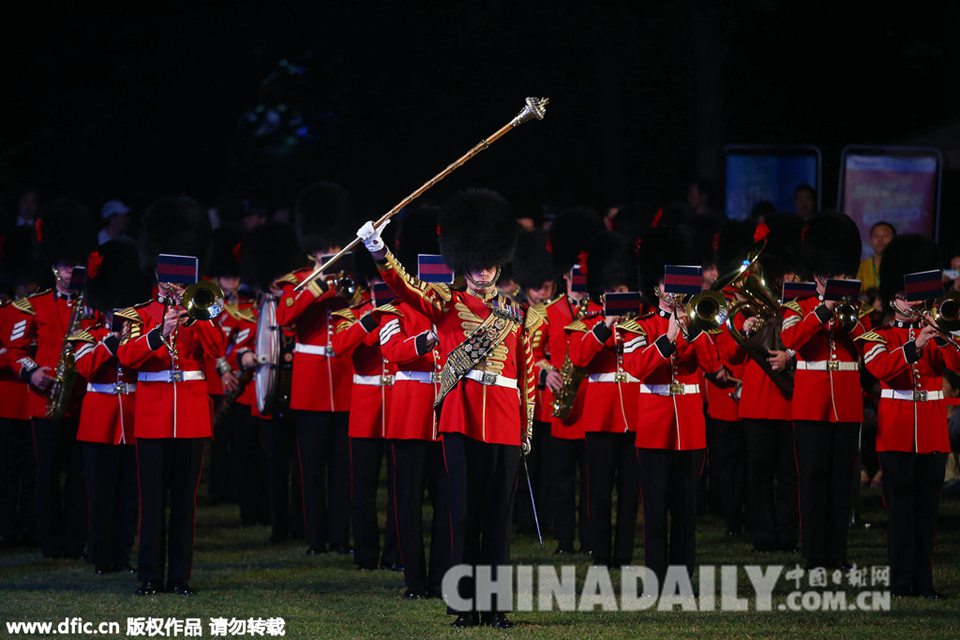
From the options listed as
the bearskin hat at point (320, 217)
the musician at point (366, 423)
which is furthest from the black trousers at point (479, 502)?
the bearskin hat at point (320, 217)

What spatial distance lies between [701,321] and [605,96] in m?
13.3

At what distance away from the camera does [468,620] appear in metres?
8.93

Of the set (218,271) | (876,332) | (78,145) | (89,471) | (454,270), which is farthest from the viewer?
(78,145)

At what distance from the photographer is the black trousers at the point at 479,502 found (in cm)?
891

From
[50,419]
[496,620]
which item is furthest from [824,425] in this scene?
[50,419]

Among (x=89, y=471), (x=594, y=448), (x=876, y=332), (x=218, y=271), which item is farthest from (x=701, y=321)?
(x=218, y=271)

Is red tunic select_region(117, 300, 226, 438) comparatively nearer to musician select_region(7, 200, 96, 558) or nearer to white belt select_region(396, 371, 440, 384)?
white belt select_region(396, 371, 440, 384)

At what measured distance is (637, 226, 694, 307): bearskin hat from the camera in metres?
10.5

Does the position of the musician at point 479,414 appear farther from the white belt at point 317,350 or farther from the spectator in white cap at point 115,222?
the spectator in white cap at point 115,222

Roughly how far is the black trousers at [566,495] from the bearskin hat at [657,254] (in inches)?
70.9

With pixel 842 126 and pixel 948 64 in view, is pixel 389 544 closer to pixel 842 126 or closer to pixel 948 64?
pixel 948 64

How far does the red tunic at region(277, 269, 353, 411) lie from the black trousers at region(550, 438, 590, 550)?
1.37m

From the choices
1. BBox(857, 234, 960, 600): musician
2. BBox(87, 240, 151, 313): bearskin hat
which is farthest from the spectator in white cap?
BBox(857, 234, 960, 600): musician

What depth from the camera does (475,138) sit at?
877 inches
